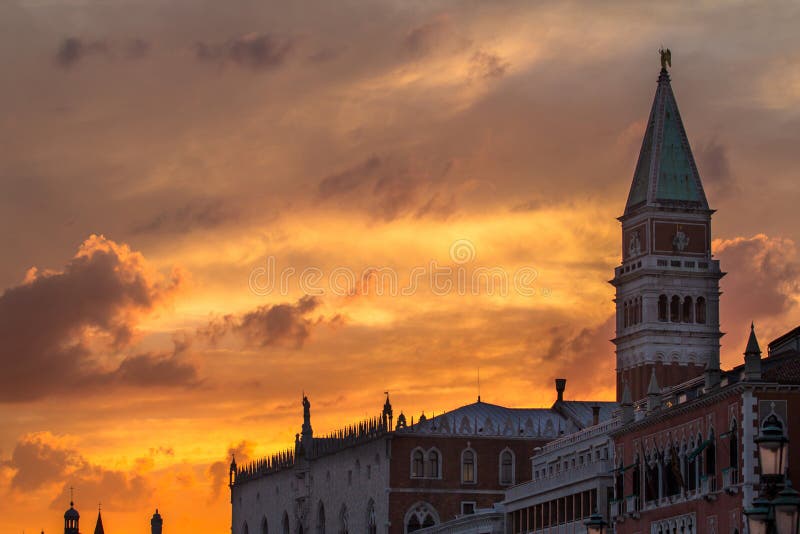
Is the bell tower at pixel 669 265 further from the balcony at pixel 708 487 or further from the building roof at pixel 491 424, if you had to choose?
the balcony at pixel 708 487

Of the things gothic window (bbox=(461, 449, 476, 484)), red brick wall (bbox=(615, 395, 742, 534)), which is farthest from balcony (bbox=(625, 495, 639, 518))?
gothic window (bbox=(461, 449, 476, 484))

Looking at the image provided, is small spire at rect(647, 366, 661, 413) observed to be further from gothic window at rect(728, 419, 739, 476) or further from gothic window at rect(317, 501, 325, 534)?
gothic window at rect(317, 501, 325, 534)

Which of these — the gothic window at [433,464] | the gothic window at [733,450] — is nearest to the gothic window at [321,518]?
the gothic window at [433,464]

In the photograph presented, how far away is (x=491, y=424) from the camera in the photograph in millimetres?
162625

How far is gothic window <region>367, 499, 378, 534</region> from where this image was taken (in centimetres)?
16375

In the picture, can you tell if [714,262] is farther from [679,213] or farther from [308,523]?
[308,523]

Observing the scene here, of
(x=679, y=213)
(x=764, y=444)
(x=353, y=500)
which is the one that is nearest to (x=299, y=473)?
(x=353, y=500)

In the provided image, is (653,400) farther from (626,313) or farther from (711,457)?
(626,313)

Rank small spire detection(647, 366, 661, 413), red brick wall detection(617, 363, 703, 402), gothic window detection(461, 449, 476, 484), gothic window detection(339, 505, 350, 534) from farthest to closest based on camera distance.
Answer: gothic window detection(339, 505, 350, 534)
red brick wall detection(617, 363, 703, 402)
gothic window detection(461, 449, 476, 484)
small spire detection(647, 366, 661, 413)

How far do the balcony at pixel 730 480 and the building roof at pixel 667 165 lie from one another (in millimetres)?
79428

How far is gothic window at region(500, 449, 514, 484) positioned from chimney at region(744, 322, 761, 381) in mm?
67449

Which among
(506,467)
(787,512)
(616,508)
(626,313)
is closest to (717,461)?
(616,508)

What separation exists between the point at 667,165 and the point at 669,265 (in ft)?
31.2

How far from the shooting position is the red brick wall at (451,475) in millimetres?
160125
